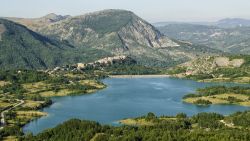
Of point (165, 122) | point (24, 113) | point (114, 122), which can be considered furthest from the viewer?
point (24, 113)

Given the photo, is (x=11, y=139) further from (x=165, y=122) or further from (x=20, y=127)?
(x=165, y=122)

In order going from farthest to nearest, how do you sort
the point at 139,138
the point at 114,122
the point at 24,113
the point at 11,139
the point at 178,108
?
the point at 178,108
the point at 24,113
the point at 114,122
the point at 11,139
the point at 139,138

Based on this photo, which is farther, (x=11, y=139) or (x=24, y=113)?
(x=24, y=113)

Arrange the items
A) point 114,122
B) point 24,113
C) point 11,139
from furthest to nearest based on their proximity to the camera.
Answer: point 24,113
point 114,122
point 11,139

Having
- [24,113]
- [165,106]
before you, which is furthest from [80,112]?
[165,106]

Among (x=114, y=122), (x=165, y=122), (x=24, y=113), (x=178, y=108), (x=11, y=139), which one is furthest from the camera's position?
(x=178, y=108)

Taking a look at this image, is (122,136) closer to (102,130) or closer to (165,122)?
(102,130)

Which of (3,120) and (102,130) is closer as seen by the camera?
(102,130)

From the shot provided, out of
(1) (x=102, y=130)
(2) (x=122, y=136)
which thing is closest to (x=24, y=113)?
(1) (x=102, y=130)
